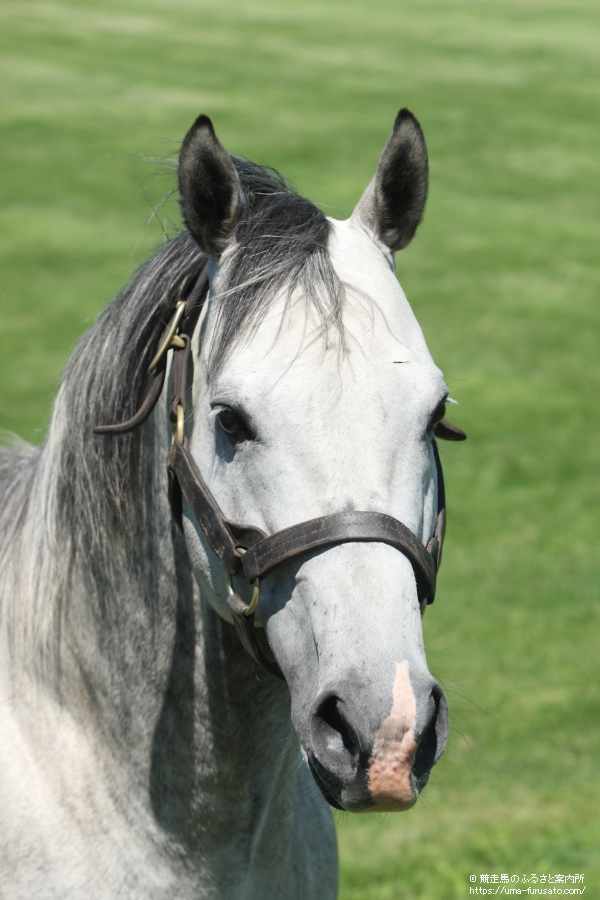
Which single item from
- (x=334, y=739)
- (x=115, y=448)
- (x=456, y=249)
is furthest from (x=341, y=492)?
(x=456, y=249)

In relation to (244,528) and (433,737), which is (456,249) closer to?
(244,528)

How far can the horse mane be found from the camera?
215 centimetres

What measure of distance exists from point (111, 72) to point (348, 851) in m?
17.9

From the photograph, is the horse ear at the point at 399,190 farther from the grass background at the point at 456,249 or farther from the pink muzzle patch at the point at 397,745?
the pink muzzle patch at the point at 397,745

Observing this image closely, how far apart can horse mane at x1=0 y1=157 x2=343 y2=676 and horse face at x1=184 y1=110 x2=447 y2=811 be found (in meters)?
0.11

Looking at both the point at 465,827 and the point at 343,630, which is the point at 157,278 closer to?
the point at 343,630

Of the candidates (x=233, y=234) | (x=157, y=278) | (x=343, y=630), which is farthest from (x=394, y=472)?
(x=157, y=278)

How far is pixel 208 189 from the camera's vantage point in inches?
83.5

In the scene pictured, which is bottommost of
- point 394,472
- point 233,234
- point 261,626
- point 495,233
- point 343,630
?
point 495,233

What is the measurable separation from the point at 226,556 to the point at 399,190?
0.96 meters

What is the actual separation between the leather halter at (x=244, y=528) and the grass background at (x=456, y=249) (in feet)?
1.76

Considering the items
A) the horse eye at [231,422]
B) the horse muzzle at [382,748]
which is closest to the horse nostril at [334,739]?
the horse muzzle at [382,748]

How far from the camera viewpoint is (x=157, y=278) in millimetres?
2355

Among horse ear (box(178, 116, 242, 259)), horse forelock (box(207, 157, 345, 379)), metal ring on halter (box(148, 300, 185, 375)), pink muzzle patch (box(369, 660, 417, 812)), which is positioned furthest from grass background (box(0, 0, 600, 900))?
pink muzzle patch (box(369, 660, 417, 812))
